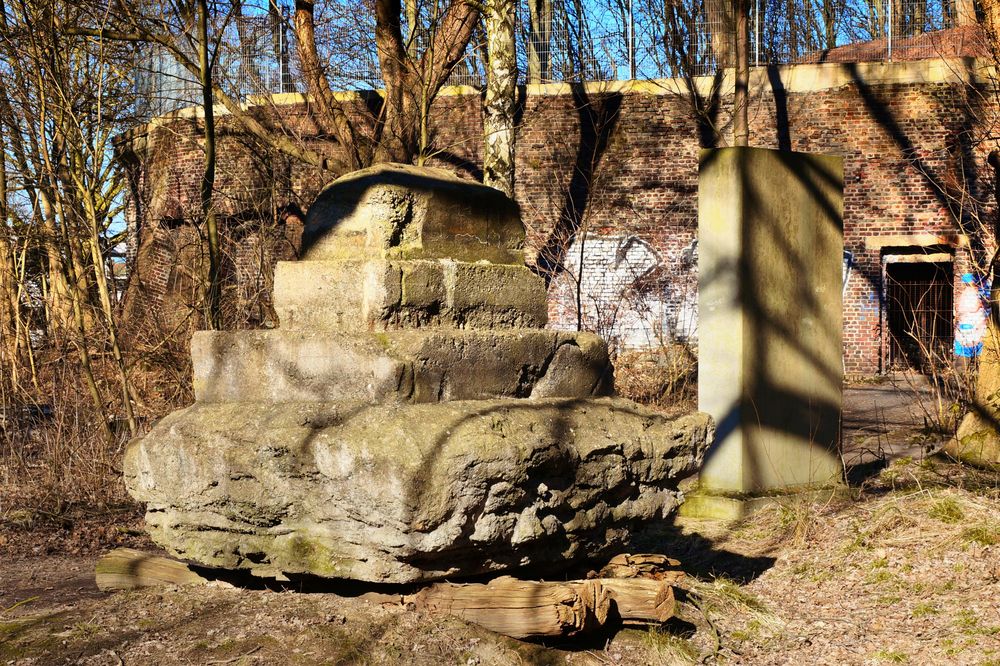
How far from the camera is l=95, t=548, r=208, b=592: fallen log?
14.6 ft

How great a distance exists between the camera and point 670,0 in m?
15.6

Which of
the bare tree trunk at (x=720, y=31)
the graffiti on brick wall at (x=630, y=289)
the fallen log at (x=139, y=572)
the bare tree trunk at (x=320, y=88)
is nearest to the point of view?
the fallen log at (x=139, y=572)

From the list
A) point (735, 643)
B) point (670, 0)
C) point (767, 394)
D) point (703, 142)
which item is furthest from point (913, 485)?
point (670, 0)

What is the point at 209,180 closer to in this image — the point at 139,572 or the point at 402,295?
the point at 139,572

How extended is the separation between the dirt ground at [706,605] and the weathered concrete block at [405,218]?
58.6 inches

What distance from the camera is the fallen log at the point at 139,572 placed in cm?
446

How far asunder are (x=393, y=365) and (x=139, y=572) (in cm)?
175

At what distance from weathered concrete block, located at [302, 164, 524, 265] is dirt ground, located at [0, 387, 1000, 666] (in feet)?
4.89

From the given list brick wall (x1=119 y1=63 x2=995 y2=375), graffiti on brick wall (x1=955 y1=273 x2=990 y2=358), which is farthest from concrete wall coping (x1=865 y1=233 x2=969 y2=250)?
graffiti on brick wall (x1=955 y1=273 x2=990 y2=358)

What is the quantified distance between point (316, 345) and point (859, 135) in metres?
13.5

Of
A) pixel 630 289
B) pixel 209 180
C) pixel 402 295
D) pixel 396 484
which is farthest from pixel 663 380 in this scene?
pixel 396 484

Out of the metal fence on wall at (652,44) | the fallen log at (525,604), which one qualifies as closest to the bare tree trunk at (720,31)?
the metal fence on wall at (652,44)

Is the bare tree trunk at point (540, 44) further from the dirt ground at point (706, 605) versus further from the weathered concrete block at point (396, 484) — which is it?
the weathered concrete block at point (396, 484)

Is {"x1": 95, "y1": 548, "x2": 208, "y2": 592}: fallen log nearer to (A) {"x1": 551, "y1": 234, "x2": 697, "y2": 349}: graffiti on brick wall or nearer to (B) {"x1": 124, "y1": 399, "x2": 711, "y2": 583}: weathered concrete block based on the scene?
(B) {"x1": 124, "y1": 399, "x2": 711, "y2": 583}: weathered concrete block
